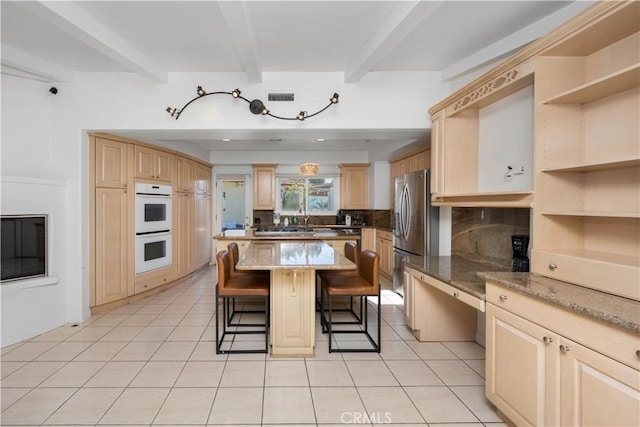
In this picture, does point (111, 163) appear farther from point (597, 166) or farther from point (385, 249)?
point (597, 166)

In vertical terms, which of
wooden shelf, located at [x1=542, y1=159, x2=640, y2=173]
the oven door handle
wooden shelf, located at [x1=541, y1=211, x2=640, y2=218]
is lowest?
the oven door handle

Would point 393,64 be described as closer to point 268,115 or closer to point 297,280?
point 268,115

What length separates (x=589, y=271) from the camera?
152 centimetres

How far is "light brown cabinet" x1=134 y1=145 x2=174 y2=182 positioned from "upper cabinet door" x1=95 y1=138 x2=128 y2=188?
0.62 feet

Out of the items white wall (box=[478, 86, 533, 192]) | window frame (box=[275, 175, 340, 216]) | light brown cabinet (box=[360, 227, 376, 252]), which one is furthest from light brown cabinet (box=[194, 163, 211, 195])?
white wall (box=[478, 86, 533, 192])

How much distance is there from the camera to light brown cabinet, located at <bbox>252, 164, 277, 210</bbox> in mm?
6379

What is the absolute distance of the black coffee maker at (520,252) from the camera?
2.11 meters

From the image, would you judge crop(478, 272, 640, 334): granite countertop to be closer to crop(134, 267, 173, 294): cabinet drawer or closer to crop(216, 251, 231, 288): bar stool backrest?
crop(216, 251, 231, 288): bar stool backrest

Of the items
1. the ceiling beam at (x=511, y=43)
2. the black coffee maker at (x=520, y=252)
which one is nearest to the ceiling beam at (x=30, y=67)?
the ceiling beam at (x=511, y=43)

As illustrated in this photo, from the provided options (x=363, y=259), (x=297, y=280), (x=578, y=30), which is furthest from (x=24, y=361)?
(x=578, y=30)

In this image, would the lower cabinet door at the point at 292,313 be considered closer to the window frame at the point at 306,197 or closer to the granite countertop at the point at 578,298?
the granite countertop at the point at 578,298

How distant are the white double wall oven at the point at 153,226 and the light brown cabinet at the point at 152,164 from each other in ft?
0.44

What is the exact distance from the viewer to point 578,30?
1575mm

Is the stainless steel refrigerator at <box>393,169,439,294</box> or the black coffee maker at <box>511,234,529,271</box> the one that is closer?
the black coffee maker at <box>511,234,529,271</box>
